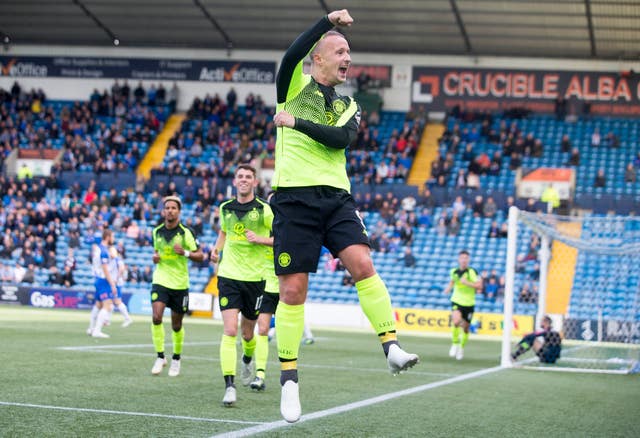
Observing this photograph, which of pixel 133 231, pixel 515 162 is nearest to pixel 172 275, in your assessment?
pixel 133 231

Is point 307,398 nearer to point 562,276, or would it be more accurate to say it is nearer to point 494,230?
point 562,276

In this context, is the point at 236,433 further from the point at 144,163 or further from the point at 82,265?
the point at 144,163

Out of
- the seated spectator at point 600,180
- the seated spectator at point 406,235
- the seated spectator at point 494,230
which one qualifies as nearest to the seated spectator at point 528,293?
the seated spectator at point 494,230

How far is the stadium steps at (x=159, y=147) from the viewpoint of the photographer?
143 feet

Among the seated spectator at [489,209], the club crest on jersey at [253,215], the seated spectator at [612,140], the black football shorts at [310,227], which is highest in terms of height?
the seated spectator at [612,140]

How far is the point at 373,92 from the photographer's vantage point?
4462 centimetres

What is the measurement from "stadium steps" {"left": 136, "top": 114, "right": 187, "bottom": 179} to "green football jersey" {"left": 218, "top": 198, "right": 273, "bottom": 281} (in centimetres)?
3195

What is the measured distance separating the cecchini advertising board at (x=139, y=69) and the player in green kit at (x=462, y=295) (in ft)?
91.8

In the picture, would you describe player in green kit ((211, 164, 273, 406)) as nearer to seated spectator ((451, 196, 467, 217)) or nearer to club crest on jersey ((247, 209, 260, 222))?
club crest on jersey ((247, 209, 260, 222))

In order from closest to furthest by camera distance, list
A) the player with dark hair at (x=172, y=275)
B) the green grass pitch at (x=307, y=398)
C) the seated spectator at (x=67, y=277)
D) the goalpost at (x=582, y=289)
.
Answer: the green grass pitch at (x=307, y=398)
the player with dark hair at (x=172, y=275)
the goalpost at (x=582, y=289)
the seated spectator at (x=67, y=277)

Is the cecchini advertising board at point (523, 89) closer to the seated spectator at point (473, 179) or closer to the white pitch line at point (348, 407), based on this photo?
the seated spectator at point (473, 179)

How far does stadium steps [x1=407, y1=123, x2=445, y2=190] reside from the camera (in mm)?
40438

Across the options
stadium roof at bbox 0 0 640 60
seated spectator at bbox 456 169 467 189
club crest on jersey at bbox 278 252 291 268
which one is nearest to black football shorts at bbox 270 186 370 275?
club crest on jersey at bbox 278 252 291 268

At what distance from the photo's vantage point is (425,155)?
41719 millimetres
